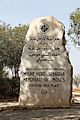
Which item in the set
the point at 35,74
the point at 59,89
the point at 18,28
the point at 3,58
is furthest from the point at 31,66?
the point at 18,28

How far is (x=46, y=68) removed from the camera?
16531mm

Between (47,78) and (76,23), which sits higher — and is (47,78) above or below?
below

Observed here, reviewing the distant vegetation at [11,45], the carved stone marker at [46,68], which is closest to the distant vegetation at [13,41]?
the distant vegetation at [11,45]

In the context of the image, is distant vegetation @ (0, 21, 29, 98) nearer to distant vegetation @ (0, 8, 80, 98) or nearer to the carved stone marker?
distant vegetation @ (0, 8, 80, 98)

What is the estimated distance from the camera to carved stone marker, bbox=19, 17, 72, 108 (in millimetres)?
16250

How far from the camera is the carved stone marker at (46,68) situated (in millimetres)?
16250

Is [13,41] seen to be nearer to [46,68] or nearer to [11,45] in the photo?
[11,45]

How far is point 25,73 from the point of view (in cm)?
1670

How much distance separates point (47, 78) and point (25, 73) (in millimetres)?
1126

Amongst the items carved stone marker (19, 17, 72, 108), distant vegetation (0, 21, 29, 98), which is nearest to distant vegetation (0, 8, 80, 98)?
distant vegetation (0, 21, 29, 98)

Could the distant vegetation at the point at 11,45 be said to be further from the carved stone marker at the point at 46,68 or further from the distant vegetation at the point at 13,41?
the carved stone marker at the point at 46,68

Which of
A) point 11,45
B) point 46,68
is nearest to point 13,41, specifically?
point 11,45

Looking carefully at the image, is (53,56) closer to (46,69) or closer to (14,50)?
(46,69)

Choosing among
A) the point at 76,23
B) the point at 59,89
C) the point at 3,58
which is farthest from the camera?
the point at 3,58
